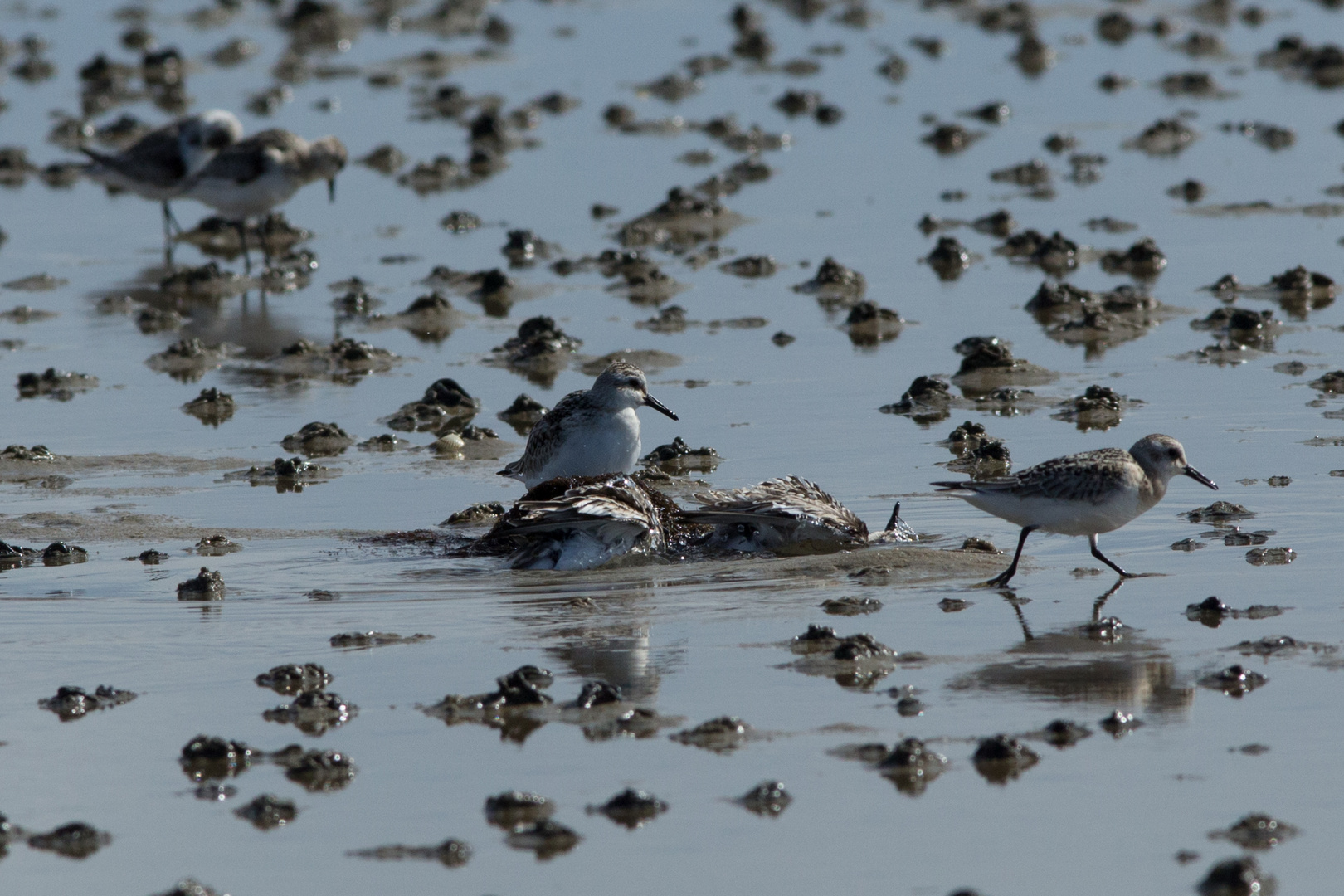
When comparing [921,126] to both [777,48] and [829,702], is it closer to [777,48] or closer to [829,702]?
[777,48]

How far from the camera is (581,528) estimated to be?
1002 cm

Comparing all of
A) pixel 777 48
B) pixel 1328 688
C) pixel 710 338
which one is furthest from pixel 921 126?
pixel 1328 688

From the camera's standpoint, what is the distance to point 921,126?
83.2ft

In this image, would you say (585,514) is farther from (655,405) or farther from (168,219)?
(168,219)

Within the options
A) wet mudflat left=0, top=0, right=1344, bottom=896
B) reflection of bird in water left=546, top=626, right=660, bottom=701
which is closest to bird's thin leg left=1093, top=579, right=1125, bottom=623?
wet mudflat left=0, top=0, right=1344, bottom=896

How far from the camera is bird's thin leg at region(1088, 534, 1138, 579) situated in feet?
30.7

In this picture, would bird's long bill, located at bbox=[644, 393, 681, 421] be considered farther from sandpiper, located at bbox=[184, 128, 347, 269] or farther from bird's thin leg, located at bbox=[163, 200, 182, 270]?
bird's thin leg, located at bbox=[163, 200, 182, 270]

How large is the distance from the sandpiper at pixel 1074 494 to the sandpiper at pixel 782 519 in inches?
33.7

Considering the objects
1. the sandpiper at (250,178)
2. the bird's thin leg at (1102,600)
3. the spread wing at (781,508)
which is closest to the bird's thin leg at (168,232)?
the sandpiper at (250,178)

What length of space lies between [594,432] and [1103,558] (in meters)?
3.02

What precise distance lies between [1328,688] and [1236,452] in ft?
15.1

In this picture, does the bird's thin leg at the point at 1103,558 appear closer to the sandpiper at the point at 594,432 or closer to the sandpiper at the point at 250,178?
the sandpiper at the point at 594,432

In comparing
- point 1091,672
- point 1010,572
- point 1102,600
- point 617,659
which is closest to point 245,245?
point 1010,572

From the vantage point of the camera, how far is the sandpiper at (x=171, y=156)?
21.1 meters
